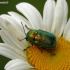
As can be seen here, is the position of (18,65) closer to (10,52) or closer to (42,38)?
(10,52)

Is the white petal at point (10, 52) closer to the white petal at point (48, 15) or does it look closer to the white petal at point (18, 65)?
the white petal at point (18, 65)

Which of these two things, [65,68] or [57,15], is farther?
[57,15]

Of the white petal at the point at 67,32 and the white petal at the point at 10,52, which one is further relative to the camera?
the white petal at the point at 67,32

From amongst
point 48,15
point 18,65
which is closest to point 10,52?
point 18,65

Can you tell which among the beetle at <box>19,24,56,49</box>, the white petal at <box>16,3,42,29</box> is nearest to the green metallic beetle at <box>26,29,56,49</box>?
the beetle at <box>19,24,56,49</box>

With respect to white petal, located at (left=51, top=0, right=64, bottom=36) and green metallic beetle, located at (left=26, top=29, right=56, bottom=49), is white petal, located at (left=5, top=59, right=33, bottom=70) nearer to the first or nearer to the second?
green metallic beetle, located at (left=26, top=29, right=56, bottom=49)

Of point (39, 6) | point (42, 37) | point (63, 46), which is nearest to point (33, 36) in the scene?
point (42, 37)

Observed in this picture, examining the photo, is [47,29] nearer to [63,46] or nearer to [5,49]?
[63,46]

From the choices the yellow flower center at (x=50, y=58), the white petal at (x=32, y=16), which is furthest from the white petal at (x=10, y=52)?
the white petal at (x=32, y=16)
